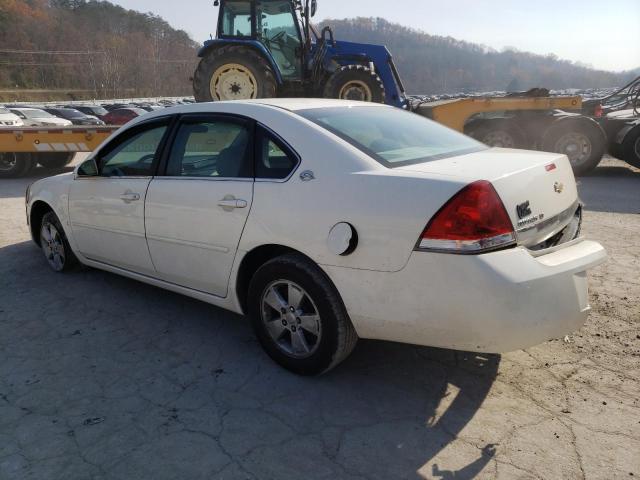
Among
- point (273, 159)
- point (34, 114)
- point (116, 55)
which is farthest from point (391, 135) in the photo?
point (116, 55)

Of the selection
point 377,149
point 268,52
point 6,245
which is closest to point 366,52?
point 268,52

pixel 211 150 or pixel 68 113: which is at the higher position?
pixel 211 150

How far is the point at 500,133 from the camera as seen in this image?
10.9 meters

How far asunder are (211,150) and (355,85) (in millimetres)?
7338

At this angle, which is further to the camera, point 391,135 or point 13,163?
point 13,163

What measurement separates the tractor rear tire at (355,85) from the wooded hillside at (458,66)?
7962 centimetres

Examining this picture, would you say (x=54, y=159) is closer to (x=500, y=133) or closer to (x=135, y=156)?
(x=135, y=156)

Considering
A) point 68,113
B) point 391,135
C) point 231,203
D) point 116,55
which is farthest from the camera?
point 116,55

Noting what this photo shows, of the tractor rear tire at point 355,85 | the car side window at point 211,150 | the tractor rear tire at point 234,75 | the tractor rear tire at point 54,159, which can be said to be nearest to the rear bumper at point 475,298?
the car side window at point 211,150

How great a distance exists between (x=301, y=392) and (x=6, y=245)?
4.44 metres

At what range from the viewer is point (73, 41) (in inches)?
3413

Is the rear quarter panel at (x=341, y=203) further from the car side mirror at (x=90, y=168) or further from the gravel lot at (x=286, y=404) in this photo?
the car side mirror at (x=90, y=168)

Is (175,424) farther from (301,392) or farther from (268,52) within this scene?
(268,52)

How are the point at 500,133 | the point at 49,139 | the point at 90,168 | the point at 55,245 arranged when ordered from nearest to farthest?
1. the point at 90,168
2. the point at 55,245
3. the point at 49,139
4. the point at 500,133
